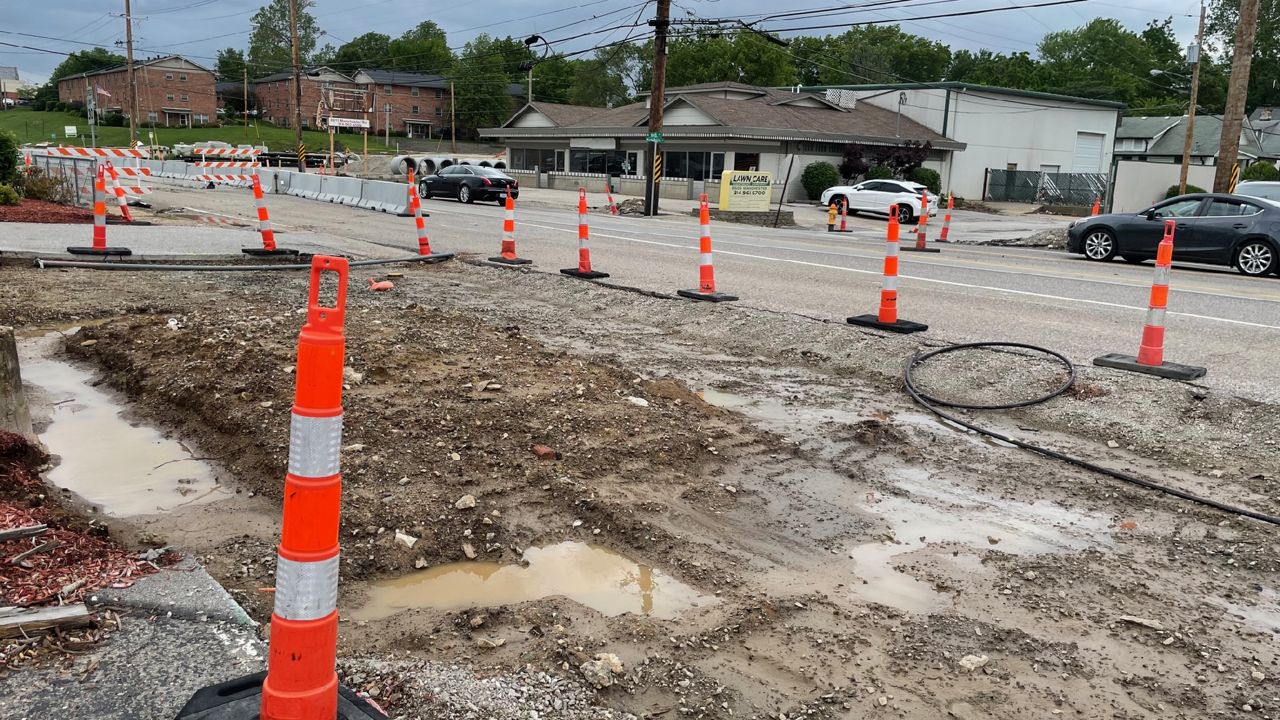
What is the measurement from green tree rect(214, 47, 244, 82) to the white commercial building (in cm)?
8557

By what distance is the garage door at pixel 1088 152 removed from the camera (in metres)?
59.2

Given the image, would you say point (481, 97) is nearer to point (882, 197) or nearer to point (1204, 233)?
point (882, 197)

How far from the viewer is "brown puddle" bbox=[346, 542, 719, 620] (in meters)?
3.83

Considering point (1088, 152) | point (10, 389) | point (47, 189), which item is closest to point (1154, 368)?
point (10, 389)

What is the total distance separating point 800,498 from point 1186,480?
2.32m

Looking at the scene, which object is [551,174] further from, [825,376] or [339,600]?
[339,600]

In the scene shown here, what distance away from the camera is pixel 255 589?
3.78 meters

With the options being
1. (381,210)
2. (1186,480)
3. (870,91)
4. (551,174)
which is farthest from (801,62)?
(1186,480)

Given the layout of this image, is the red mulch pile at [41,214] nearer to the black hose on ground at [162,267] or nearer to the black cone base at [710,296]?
the black hose on ground at [162,267]

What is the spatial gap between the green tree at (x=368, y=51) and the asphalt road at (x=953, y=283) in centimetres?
10618

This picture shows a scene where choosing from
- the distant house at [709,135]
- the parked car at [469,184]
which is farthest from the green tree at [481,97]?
the parked car at [469,184]

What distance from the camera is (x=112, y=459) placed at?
5488 millimetres

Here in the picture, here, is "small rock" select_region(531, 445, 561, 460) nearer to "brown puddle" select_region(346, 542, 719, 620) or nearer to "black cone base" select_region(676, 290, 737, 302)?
"brown puddle" select_region(346, 542, 719, 620)

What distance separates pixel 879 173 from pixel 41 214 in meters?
36.2
